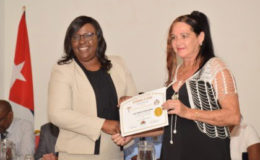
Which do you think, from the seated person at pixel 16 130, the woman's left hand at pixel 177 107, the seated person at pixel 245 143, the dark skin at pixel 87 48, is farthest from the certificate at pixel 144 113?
the seated person at pixel 245 143

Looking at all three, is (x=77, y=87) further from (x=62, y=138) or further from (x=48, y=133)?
(x=48, y=133)

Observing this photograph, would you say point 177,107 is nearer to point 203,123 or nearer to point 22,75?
point 203,123

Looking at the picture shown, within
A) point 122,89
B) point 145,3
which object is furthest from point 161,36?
point 122,89

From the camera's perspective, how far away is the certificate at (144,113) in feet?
7.70

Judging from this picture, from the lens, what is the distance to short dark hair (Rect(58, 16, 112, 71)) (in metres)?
2.78

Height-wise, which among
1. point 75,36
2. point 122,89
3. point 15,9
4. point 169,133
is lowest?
point 169,133

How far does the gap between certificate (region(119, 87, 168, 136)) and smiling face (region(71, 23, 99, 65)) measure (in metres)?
0.53

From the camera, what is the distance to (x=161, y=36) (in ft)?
17.8

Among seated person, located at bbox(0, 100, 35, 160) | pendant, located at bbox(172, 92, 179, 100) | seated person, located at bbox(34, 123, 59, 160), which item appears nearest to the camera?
pendant, located at bbox(172, 92, 179, 100)

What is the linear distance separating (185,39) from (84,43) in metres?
0.78

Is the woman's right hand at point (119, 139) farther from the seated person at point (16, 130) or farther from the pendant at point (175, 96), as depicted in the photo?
the seated person at point (16, 130)

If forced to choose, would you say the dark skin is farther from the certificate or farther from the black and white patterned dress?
the black and white patterned dress

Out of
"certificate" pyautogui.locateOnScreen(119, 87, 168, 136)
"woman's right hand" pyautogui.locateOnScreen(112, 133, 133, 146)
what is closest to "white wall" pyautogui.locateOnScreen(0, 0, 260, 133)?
"woman's right hand" pyautogui.locateOnScreen(112, 133, 133, 146)

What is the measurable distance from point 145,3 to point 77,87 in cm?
300
